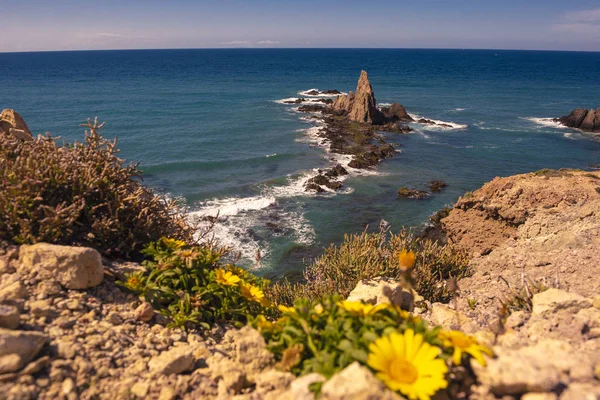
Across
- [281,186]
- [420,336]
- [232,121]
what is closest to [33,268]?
[420,336]

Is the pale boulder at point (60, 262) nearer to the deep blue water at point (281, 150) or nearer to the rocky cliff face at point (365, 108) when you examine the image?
the deep blue water at point (281, 150)

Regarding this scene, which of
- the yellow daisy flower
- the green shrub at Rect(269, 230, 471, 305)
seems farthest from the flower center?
the green shrub at Rect(269, 230, 471, 305)

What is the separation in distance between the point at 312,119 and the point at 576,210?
36.4 meters

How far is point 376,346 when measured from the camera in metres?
2.39

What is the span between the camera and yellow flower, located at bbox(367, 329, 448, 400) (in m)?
2.18

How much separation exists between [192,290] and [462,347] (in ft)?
7.76

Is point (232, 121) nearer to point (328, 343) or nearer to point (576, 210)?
point (576, 210)

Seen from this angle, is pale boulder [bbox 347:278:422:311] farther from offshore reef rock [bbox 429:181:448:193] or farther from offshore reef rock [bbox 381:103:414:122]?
offshore reef rock [bbox 381:103:414:122]

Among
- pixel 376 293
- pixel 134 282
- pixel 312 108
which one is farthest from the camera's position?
pixel 312 108

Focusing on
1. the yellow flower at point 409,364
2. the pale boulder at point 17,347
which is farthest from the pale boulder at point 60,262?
the yellow flower at point 409,364

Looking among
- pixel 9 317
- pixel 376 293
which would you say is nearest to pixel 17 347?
pixel 9 317

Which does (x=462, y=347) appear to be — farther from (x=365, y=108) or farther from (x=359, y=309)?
(x=365, y=108)

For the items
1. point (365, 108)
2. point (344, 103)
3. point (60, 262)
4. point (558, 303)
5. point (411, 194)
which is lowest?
point (411, 194)

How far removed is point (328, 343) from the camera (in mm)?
2662
